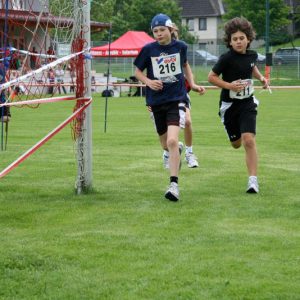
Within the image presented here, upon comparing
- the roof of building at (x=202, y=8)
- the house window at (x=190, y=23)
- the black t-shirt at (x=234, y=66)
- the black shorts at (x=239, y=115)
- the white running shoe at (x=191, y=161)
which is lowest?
the white running shoe at (x=191, y=161)

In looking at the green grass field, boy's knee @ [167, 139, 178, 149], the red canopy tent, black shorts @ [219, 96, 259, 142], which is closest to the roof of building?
the red canopy tent

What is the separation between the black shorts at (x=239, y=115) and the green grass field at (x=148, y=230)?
66 cm

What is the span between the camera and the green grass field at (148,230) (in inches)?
221

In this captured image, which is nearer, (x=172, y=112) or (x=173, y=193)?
(x=173, y=193)

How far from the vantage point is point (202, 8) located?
93.1 metres

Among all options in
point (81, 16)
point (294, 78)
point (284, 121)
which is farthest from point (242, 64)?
point (294, 78)

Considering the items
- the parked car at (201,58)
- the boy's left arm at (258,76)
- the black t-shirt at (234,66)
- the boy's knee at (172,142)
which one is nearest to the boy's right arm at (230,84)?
the black t-shirt at (234,66)

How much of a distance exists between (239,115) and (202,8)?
278 ft

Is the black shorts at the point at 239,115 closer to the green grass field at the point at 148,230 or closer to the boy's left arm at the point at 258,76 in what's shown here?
the boy's left arm at the point at 258,76

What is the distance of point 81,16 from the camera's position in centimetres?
916

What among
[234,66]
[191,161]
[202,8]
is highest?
[202,8]

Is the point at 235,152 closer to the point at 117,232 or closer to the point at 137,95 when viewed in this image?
the point at 117,232

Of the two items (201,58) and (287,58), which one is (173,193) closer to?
(287,58)

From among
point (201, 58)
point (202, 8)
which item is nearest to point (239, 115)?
point (201, 58)
